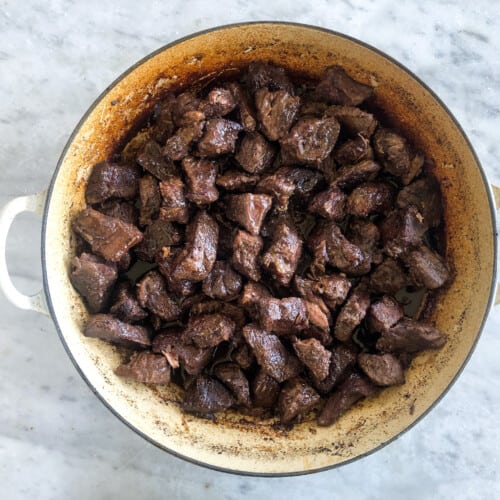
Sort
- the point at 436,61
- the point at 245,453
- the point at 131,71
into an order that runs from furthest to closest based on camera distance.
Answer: the point at 436,61, the point at 245,453, the point at 131,71

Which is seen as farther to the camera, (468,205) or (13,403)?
(13,403)

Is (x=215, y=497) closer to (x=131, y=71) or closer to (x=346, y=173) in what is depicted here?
(x=346, y=173)

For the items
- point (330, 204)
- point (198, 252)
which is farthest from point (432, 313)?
point (198, 252)

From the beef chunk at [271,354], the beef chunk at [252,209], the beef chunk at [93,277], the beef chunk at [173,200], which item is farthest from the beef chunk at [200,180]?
the beef chunk at [271,354]

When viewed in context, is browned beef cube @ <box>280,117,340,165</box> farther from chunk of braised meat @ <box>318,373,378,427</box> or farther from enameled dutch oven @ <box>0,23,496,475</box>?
chunk of braised meat @ <box>318,373,378,427</box>

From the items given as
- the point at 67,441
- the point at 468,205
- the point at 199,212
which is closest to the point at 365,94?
the point at 468,205

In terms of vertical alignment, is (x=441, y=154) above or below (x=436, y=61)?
below

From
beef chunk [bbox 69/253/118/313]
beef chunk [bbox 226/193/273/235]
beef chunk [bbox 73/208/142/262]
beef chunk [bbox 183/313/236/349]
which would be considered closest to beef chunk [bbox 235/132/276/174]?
beef chunk [bbox 226/193/273/235]

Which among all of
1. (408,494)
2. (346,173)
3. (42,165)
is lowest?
(408,494)
